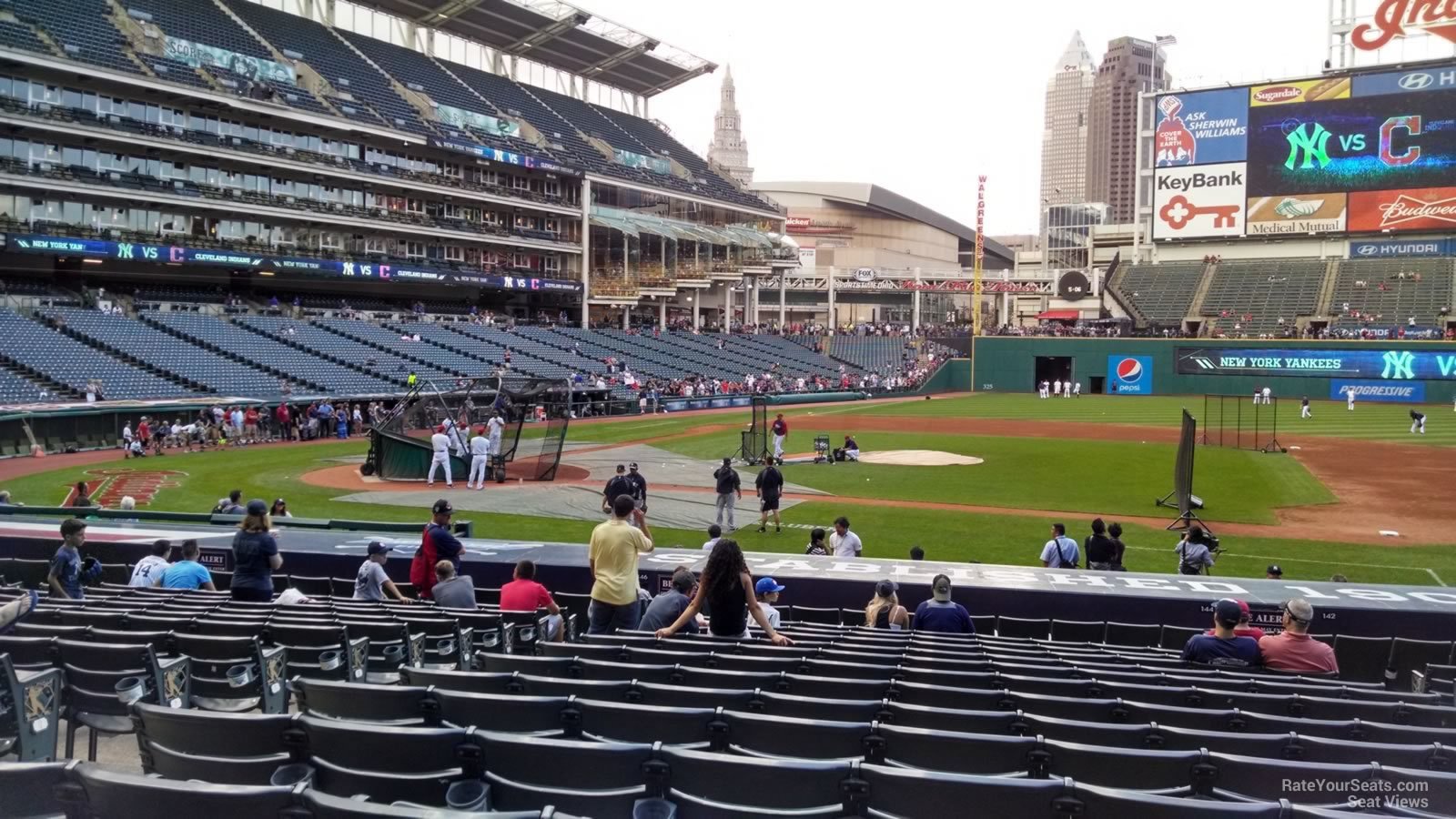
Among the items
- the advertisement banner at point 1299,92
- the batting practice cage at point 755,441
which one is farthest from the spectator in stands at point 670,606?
the advertisement banner at point 1299,92

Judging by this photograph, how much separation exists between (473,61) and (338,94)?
66.9 feet

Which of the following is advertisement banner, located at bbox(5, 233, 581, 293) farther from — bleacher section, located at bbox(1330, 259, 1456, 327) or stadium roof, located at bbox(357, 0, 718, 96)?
bleacher section, located at bbox(1330, 259, 1456, 327)

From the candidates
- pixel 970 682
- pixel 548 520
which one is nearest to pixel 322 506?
pixel 548 520

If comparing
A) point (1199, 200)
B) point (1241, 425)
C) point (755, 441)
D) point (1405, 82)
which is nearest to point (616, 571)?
point (755, 441)

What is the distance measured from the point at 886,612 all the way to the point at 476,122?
62.1 meters

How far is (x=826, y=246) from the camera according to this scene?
124562mm

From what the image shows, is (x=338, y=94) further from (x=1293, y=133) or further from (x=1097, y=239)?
(x=1097, y=239)

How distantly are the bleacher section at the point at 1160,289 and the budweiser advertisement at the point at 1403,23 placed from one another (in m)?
17.8

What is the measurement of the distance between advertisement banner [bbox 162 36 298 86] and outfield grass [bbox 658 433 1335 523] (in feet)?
108

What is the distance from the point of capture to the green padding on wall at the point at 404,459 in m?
28.0

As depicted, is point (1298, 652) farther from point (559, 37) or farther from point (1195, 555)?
point (559, 37)

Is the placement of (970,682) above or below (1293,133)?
below

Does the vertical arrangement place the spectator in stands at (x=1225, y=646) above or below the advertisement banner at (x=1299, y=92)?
below

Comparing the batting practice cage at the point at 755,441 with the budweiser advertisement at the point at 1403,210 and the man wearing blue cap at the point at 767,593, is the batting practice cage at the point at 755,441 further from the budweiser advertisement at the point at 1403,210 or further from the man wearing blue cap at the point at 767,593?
the budweiser advertisement at the point at 1403,210
